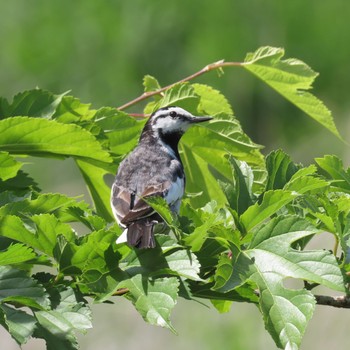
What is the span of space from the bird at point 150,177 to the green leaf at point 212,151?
95 mm

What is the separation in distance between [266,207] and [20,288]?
62 cm

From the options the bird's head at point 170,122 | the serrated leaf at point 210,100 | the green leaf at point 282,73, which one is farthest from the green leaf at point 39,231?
the bird's head at point 170,122

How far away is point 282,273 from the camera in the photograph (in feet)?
7.62

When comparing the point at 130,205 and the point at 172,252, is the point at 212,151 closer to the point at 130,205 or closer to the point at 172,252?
the point at 130,205

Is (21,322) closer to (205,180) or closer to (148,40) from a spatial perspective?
(205,180)

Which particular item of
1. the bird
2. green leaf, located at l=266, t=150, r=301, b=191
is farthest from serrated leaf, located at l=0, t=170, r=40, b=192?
green leaf, located at l=266, t=150, r=301, b=191

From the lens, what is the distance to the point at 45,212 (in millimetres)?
2535

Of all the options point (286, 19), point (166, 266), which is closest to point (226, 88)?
point (286, 19)

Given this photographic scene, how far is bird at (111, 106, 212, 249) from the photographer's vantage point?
128 inches

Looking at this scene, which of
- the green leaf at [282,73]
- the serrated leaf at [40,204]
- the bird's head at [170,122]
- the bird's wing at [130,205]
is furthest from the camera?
the bird's head at [170,122]

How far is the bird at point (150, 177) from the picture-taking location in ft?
10.6

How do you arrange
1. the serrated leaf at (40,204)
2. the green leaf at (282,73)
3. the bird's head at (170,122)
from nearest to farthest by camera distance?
the serrated leaf at (40,204)
the green leaf at (282,73)
the bird's head at (170,122)

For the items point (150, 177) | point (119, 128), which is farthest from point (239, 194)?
point (150, 177)

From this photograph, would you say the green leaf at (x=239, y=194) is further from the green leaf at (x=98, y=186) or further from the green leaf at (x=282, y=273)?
the green leaf at (x=98, y=186)
